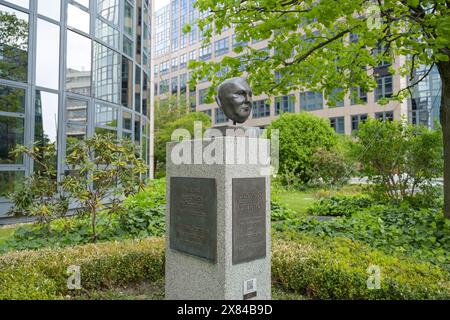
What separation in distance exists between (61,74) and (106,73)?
2409 mm

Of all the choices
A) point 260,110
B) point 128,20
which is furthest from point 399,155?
point 260,110

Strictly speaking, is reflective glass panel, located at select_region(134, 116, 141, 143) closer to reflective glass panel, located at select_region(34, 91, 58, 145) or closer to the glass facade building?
the glass facade building

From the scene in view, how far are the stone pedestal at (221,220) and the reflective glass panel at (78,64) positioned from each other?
377 inches

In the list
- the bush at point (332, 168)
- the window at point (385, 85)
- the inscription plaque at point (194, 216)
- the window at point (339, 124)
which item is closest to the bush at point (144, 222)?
the inscription plaque at point (194, 216)

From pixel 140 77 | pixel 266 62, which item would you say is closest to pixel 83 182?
pixel 266 62

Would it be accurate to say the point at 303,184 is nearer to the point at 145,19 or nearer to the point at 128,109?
the point at 128,109

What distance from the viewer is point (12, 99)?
10.7 m

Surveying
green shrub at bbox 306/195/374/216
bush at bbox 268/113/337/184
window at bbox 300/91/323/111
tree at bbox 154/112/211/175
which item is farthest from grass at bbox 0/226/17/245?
window at bbox 300/91/323/111

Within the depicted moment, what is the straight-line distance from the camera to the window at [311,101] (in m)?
42.8

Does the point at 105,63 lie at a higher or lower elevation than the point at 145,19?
lower

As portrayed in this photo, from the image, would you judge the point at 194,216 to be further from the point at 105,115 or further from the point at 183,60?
the point at 183,60
